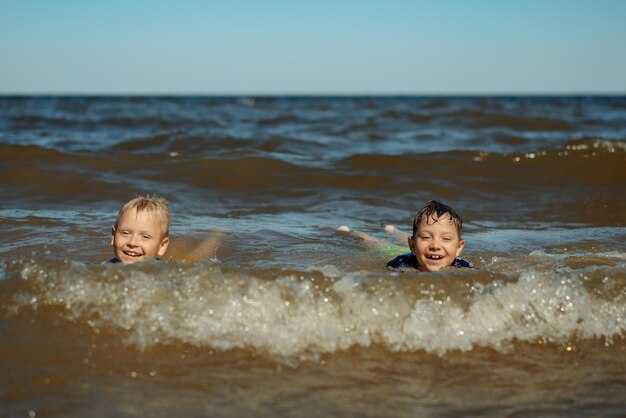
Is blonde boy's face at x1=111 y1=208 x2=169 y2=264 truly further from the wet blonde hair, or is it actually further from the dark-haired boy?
the dark-haired boy

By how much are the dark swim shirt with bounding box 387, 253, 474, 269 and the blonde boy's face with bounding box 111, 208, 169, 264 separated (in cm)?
150

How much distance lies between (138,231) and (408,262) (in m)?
1.69

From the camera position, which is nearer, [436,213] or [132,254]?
[132,254]

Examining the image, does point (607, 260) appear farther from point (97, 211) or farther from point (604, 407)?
point (97, 211)

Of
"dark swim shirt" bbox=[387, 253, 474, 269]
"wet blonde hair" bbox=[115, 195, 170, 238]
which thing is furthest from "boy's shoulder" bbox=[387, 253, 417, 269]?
"wet blonde hair" bbox=[115, 195, 170, 238]

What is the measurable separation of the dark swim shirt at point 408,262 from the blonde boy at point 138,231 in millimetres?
1461

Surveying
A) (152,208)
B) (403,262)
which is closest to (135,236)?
(152,208)

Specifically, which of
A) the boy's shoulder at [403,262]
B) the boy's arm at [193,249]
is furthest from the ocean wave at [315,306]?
the boy's arm at [193,249]

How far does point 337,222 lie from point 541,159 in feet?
13.4

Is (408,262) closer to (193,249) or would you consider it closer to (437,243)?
(437,243)

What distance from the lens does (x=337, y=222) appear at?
6.82 m

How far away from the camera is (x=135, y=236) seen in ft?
14.6

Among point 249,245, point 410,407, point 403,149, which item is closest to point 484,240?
point 249,245

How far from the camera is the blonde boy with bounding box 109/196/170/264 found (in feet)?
14.6
